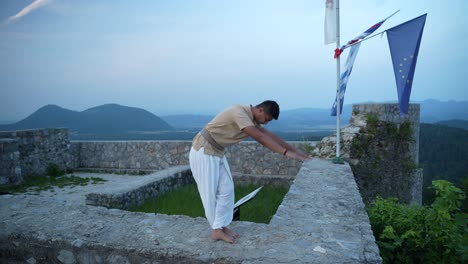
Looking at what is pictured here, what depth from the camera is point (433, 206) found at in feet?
11.8

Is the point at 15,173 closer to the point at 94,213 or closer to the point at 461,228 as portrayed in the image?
the point at 94,213

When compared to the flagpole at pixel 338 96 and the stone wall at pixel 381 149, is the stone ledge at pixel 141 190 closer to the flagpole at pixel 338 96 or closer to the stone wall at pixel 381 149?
the stone wall at pixel 381 149

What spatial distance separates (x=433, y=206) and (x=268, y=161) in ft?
17.3

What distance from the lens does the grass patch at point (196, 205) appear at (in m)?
5.07

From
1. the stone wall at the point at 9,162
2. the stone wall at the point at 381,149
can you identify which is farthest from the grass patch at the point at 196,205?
the stone wall at the point at 9,162

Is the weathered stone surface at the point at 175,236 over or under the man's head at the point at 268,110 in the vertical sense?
under

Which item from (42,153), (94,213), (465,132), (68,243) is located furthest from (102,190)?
(465,132)

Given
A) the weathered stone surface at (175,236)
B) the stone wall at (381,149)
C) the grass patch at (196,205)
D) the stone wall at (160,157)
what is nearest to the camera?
the weathered stone surface at (175,236)

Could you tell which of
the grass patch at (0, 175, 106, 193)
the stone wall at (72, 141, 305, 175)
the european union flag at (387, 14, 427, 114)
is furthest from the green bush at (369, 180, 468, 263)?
the grass patch at (0, 175, 106, 193)

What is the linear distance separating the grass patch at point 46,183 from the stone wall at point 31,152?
194 mm

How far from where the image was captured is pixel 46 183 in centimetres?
942

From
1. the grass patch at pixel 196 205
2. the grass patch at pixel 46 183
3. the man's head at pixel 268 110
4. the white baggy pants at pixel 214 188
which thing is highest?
the man's head at pixel 268 110

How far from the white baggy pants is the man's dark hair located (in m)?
0.58

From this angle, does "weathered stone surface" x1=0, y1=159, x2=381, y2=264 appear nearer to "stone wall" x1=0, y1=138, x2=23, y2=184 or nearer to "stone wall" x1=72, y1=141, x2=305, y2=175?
"stone wall" x1=72, y1=141, x2=305, y2=175
